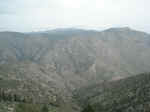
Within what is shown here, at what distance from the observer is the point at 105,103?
10781 cm

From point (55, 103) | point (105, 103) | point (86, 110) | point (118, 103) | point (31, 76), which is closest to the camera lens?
point (86, 110)

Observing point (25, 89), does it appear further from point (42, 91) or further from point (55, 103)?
point (55, 103)

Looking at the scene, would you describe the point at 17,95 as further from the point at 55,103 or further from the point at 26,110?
the point at 26,110

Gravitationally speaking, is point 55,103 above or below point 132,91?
below

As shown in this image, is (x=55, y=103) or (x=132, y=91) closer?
(x=132, y=91)

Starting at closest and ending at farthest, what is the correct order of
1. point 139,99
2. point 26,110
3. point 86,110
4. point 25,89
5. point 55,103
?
point 86,110 → point 26,110 → point 139,99 → point 55,103 → point 25,89

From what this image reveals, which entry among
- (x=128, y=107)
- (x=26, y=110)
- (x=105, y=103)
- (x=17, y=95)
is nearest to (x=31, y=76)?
(x=17, y=95)

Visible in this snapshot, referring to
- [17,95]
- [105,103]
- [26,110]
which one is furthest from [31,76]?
[26,110]

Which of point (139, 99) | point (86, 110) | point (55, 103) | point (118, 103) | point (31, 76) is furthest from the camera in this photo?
point (31, 76)

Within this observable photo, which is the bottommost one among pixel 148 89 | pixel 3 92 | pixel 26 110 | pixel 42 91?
pixel 42 91

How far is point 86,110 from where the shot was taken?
4469 centimetres

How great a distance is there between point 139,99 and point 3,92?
75.9 metres

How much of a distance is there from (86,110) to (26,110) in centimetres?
1411

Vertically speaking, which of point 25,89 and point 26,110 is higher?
point 26,110
